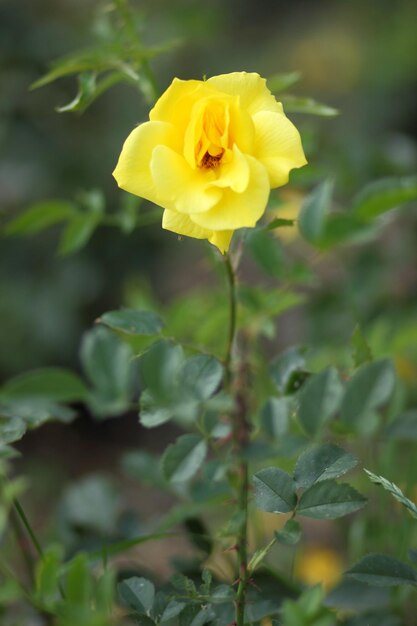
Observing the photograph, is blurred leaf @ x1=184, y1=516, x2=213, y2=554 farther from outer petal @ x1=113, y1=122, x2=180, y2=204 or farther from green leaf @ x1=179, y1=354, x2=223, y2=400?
outer petal @ x1=113, y1=122, x2=180, y2=204

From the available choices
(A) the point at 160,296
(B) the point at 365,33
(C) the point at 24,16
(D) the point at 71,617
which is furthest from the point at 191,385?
(B) the point at 365,33

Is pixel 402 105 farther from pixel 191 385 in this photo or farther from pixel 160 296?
pixel 191 385

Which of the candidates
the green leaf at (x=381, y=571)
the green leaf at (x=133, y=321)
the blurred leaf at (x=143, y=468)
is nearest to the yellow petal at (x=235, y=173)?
the green leaf at (x=133, y=321)

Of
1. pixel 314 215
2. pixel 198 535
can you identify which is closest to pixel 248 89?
pixel 314 215

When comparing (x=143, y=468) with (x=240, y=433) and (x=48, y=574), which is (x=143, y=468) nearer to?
(x=240, y=433)

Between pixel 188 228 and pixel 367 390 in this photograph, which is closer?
pixel 188 228

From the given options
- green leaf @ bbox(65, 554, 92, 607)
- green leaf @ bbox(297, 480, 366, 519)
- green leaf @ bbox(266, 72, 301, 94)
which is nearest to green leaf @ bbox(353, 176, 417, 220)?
green leaf @ bbox(266, 72, 301, 94)

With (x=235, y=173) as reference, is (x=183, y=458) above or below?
below
